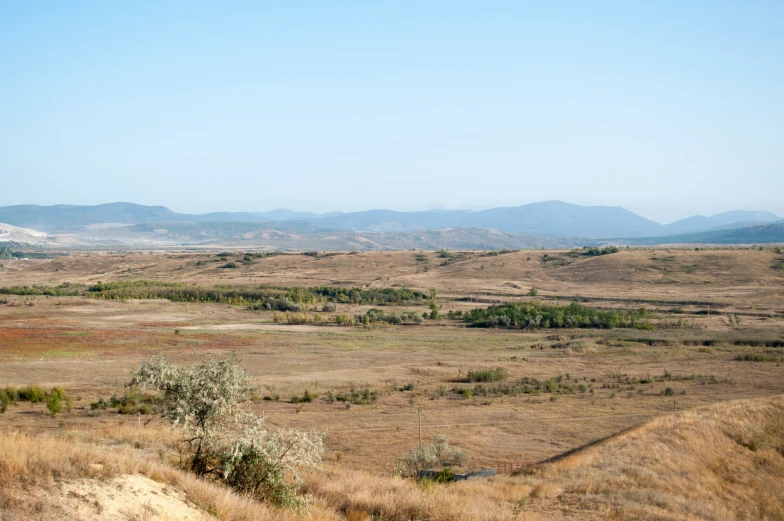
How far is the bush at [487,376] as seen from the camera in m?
40.2

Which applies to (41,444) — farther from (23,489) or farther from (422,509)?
(422,509)

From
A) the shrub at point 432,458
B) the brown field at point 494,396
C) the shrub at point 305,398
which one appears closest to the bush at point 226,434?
the brown field at point 494,396

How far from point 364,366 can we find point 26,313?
46.1m

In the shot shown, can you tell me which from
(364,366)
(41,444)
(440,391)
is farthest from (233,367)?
(364,366)

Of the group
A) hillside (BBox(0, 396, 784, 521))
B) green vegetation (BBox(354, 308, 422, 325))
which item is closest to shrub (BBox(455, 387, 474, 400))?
hillside (BBox(0, 396, 784, 521))

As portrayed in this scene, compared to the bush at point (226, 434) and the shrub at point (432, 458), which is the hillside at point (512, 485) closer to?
the bush at point (226, 434)

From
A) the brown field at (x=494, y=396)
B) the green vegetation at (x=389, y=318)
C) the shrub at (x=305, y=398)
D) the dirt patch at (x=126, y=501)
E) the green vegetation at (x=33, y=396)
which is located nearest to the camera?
Answer: the dirt patch at (x=126, y=501)

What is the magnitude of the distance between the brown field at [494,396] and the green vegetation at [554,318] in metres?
3.07

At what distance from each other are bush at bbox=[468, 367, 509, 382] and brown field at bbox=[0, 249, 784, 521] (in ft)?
2.53

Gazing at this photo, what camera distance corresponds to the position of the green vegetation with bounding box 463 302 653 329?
6562 cm

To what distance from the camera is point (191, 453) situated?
45.1 feet

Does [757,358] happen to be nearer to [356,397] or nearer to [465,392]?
[465,392]

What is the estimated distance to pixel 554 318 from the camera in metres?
67.4

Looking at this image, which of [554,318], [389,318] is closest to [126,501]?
[554,318]
